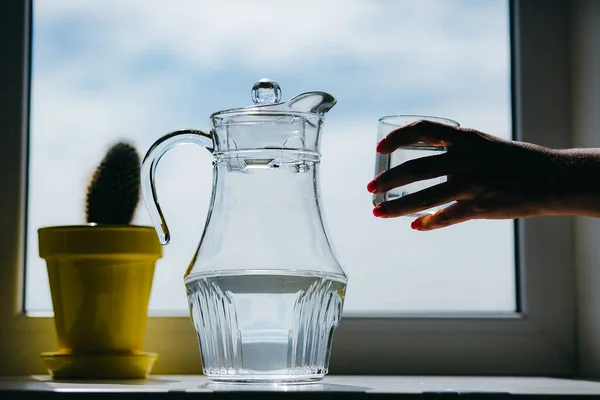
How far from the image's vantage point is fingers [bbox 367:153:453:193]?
2.99 feet

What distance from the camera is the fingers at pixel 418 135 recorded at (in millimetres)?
912

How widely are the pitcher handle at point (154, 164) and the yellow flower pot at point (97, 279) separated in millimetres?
131

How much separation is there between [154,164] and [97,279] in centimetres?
20

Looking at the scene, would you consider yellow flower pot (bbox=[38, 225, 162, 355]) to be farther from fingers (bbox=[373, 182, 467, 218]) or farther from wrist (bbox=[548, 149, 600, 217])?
wrist (bbox=[548, 149, 600, 217])

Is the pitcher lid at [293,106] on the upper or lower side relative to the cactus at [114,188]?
upper

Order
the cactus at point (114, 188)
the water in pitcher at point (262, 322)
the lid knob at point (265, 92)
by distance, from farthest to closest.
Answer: the cactus at point (114, 188) → the lid knob at point (265, 92) → the water in pitcher at point (262, 322)

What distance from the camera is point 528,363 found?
1.18 m

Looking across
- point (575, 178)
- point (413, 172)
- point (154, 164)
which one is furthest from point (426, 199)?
point (154, 164)

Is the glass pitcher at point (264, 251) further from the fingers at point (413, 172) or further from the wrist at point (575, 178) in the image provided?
the wrist at point (575, 178)

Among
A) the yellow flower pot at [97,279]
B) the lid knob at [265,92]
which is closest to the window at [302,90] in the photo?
the yellow flower pot at [97,279]

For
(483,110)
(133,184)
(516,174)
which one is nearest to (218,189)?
(133,184)

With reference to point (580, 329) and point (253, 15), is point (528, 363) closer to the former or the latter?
point (580, 329)

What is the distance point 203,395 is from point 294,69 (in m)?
0.62

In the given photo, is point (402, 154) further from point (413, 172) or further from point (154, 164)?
point (154, 164)
